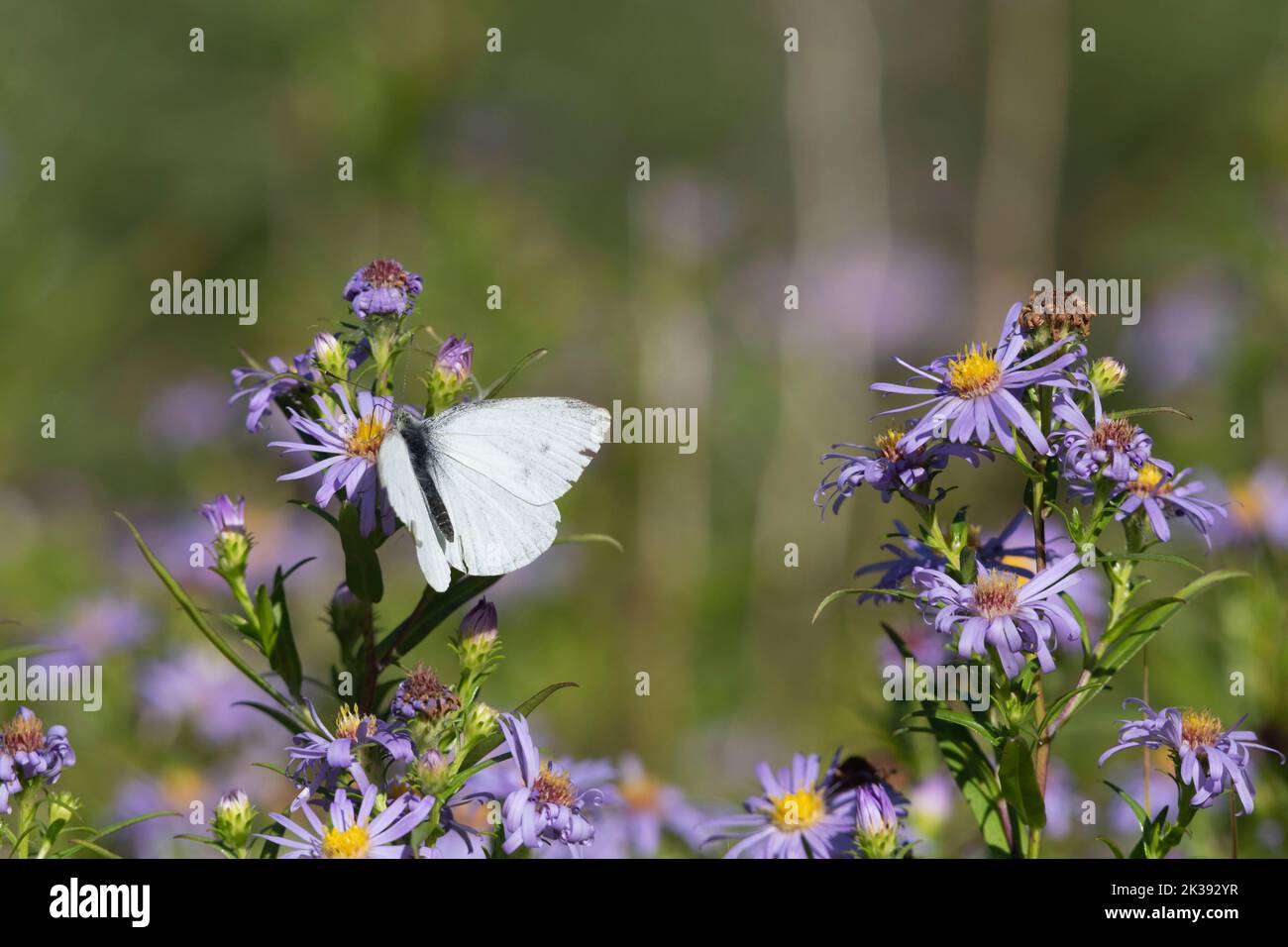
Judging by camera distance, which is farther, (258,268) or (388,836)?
(258,268)

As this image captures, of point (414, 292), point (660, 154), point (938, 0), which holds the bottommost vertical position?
point (414, 292)

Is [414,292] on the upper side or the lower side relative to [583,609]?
upper

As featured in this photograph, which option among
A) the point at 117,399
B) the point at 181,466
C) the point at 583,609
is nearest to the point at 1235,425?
the point at 583,609

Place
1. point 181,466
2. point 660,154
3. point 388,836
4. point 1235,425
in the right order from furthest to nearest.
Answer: point 660,154 < point 181,466 < point 1235,425 < point 388,836

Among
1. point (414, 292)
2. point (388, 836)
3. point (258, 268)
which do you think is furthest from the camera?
point (258, 268)

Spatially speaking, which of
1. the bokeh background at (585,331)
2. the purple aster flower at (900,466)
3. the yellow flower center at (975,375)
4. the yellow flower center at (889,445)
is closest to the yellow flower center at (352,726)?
the purple aster flower at (900,466)

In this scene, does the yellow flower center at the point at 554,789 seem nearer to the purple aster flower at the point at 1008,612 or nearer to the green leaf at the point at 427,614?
the green leaf at the point at 427,614

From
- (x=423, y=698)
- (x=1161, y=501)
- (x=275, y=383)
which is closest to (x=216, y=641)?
(x=423, y=698)

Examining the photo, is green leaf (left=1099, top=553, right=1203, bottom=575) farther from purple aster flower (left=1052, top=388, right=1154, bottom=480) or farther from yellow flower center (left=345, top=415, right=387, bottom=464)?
yellow flower center (left=345, top=415, right=387, bottom=464)
